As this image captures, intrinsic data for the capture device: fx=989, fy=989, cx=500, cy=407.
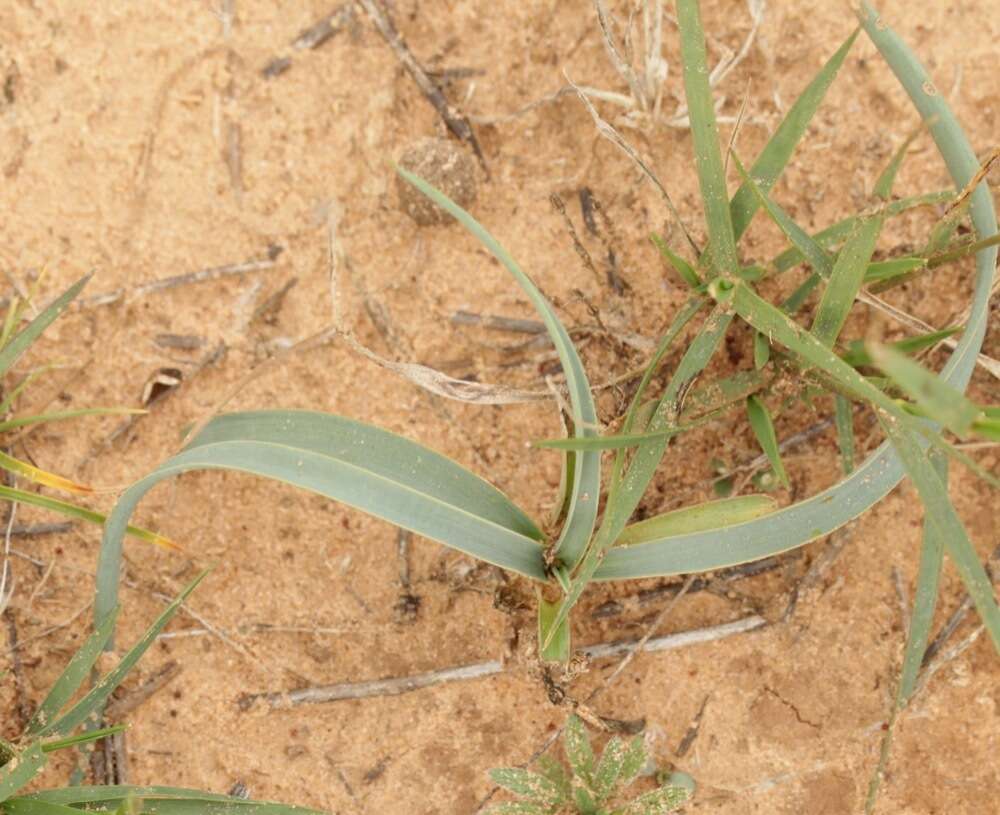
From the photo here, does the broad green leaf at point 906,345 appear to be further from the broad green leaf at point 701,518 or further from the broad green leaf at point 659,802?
the broad green leaf at point 659,802

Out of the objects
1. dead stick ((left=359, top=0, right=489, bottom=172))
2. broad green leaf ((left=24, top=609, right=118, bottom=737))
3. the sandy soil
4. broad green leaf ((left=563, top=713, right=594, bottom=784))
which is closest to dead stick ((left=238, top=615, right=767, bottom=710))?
the sandy soil

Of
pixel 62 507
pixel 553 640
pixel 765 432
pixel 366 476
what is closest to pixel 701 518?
pixel 765 432

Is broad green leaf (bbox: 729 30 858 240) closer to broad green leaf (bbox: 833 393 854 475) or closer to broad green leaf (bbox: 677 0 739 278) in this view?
broad green leaf (bbox: 677 0 739 278)

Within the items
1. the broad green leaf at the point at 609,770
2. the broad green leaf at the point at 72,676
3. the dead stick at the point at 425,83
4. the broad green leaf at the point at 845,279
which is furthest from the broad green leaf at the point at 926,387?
the broad green leaf at the point at 72,676

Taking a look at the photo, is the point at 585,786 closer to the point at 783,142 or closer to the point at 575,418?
the point at 575,418

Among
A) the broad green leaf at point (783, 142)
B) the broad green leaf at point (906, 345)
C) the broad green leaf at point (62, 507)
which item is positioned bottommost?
the broad green leaf at point (62, 507)
